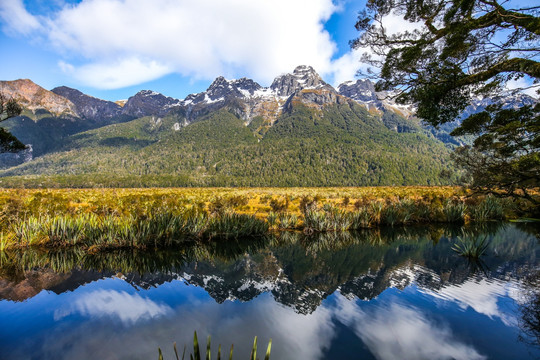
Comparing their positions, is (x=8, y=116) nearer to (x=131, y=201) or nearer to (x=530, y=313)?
(x=131, y=201)

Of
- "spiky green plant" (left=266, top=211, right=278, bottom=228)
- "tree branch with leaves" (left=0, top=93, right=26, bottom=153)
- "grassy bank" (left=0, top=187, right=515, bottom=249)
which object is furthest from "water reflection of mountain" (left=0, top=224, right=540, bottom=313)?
"tree branch with leaves" (left=0, top=93, right=26, bottom=153)

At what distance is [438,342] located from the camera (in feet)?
16.2

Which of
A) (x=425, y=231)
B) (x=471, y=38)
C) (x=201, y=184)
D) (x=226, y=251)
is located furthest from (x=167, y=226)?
(x=201, y=184)

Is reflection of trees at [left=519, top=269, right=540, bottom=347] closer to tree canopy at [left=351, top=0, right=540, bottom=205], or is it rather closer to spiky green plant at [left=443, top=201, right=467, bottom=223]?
tree canopy at [left=351, top=0, right=540, bottom=205]

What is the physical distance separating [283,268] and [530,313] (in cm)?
664

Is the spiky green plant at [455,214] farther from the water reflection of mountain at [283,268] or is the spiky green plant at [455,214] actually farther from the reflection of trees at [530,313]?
the reflection of trees at [530,313]

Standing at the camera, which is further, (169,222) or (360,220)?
(360,220)

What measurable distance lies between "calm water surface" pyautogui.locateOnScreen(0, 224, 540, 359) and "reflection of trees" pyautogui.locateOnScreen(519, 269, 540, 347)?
0.11ft

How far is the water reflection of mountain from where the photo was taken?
7617 mm

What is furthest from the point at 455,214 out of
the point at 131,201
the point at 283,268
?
the point at 131,201

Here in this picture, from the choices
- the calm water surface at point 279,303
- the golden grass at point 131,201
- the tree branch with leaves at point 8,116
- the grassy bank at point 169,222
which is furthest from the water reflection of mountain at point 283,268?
the tree branch with leaves at point 8,116

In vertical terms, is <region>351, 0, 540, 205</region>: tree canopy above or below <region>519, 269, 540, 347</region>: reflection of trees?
above

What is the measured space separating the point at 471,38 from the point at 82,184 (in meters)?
131

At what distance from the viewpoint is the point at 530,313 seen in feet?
18.7
